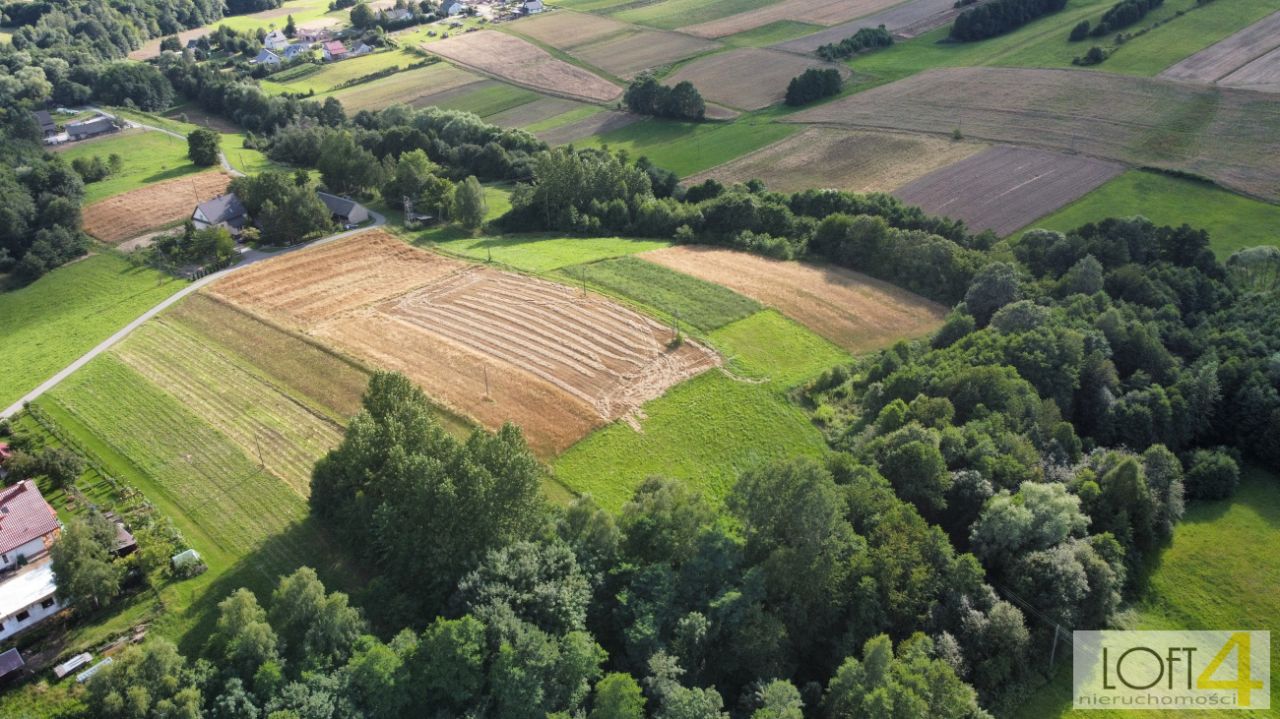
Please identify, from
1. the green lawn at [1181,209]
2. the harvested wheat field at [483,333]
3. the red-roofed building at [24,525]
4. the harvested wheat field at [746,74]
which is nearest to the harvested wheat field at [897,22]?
the harvested wheat field at [746,74]

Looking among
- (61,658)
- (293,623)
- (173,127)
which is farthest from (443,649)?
(173,127)

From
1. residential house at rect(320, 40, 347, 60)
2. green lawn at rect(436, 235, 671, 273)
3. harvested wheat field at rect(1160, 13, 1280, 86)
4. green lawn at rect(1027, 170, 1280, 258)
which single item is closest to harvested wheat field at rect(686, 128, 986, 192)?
green lawn at rect(1027, 170, 1280, 258)

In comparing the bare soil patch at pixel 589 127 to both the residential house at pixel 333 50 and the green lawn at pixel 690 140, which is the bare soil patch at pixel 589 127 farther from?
the residential house at pixel 333 50

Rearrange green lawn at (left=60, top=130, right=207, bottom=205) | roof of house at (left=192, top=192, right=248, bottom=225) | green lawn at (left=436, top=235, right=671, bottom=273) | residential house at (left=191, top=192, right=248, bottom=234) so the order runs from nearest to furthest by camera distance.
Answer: green lawn at (left=436, top=235, right=671, bottom=273), residential house at (left=191, top=192, right=248, bottom=234), roof of house at (left=192, top=192, right=248, bottom=225), green lawn at (left=60, top=130, right=207, bottom=205)

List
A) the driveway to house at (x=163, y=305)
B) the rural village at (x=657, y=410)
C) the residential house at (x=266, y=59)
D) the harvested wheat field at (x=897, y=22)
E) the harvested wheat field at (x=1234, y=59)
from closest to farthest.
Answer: the rural village at (x=657, y=410) → the driveway to house at (x=163, y=305) → the harvested wheat field at (x=1234, y=59) → the harvested wheat field at (x=897, y=22) → the residential house at (x=266, y=59)

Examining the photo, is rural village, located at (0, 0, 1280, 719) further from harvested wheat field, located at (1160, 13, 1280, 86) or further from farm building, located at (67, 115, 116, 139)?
harvested wheat field, located at (1160, 13, 1280, 86)

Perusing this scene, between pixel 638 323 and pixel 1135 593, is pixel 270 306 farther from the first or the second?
pixel 1135 593
